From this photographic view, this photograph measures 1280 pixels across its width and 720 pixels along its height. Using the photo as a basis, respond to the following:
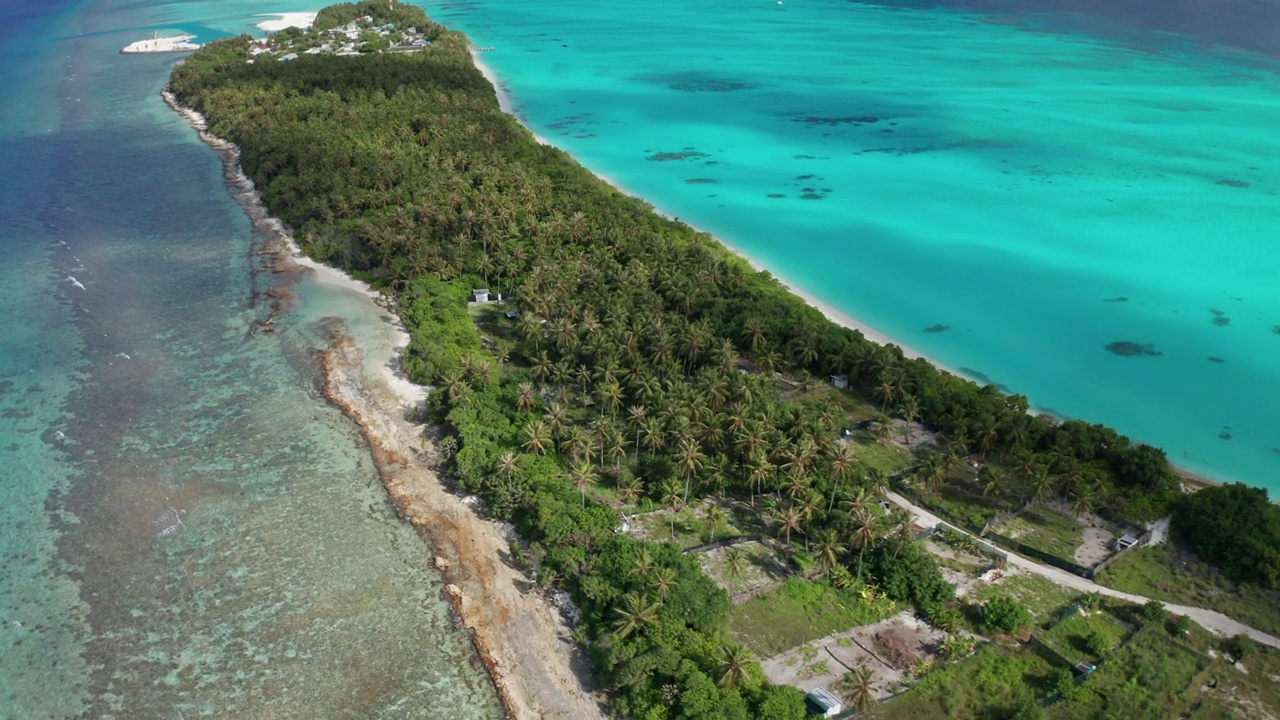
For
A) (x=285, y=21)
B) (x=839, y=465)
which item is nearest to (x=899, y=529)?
(x=839, y=465)

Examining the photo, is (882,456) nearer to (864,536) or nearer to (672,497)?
(864,536)

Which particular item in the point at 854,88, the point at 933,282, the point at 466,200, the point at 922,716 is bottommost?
the point at 922,716

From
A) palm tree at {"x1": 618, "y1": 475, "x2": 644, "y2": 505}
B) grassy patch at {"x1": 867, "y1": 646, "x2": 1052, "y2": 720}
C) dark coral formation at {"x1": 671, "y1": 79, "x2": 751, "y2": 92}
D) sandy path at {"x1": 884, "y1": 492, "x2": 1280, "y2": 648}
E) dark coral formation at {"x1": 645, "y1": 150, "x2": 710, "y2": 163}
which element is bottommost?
grassy patch at {"x1": 867, "y1": 646, "x2": 1052, "y2": 720}

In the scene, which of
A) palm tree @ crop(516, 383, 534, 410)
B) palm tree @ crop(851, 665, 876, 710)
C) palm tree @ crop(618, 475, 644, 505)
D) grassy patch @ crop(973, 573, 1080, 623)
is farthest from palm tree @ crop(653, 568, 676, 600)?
palm tree @ crop(516, 383, 534, 410)

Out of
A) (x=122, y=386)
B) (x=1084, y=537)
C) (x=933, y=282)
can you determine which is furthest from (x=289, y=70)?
(x=1084, y=537)

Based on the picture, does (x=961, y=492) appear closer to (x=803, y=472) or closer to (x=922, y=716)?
(x=803, y=472)

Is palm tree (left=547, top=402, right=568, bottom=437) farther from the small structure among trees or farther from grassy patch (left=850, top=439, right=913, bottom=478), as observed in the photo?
the small structure among trees
